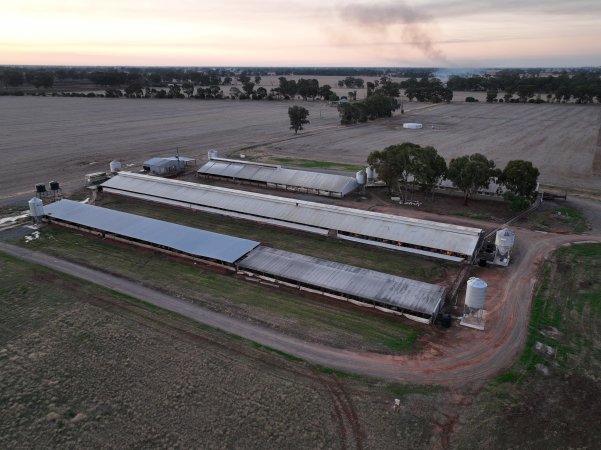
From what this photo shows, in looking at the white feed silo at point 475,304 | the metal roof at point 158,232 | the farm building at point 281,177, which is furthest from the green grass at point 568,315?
the farm building at point 281,177

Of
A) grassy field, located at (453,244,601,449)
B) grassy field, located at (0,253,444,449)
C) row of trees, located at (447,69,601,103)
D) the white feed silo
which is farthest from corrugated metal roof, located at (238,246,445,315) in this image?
row of trees, located at (447,69,601,103)

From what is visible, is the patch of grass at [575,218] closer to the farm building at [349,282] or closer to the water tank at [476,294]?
the water tank at [476,294]

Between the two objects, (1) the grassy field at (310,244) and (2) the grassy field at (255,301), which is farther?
(1) the grassy field at (310,244)

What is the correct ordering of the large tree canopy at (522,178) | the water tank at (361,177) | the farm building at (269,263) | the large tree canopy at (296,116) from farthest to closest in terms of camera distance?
the large tree canopy at (296,116)
the water tank at (361,177)
the large tree canopy at (522,178)
the farm building at (269,263)

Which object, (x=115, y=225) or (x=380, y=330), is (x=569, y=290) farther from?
(x=115, y=225)

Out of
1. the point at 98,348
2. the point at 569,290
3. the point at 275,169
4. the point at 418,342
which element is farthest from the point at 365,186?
the point at 98,348
